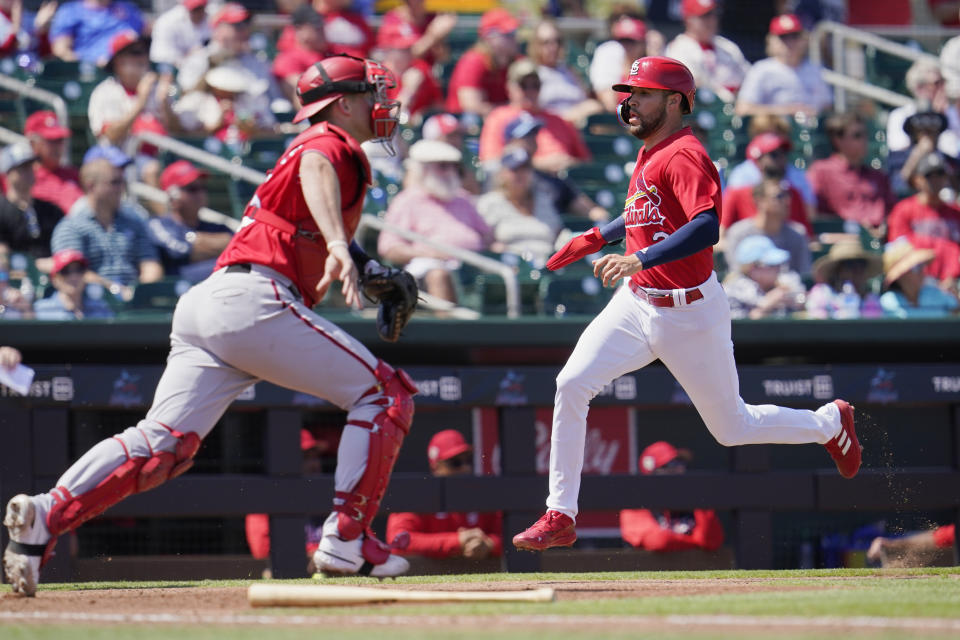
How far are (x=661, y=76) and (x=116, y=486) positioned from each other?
258cm

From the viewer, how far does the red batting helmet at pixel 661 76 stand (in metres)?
5.89

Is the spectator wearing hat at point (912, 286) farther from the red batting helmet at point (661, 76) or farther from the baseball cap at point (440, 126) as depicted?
the red batting helmet at point (661, 76)

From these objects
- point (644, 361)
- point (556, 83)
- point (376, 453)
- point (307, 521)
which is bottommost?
point (307, 521)

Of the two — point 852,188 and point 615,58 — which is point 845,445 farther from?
point 615,58

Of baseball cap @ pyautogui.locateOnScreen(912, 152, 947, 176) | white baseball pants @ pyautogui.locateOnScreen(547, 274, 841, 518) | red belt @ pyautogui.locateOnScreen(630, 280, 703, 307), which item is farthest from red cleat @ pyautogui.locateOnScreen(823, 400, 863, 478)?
baseball cap @ pyautogui.locateOnScreen(912, 152, 947, 176)

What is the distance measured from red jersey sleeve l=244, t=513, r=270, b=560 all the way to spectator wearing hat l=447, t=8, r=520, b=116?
195 inches

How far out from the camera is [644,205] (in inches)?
230

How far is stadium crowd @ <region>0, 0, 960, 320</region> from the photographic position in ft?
30.7

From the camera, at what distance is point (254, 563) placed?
8.12m

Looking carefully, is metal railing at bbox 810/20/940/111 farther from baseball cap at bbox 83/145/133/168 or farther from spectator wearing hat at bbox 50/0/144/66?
baseball cap at bbox 83/145/133/168

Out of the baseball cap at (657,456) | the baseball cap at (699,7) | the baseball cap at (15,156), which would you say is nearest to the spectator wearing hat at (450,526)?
the baseball cap at (657,456)

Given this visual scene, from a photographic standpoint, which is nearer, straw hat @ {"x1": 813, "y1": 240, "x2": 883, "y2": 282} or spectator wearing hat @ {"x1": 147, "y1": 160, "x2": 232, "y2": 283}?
spectator wearing hat @ {"x1": 147, "y1": 160, "x2": 232, "y2": 283}

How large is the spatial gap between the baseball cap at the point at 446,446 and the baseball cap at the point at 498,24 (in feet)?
16.2

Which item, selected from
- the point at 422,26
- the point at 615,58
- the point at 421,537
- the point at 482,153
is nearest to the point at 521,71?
the point at 482,153
